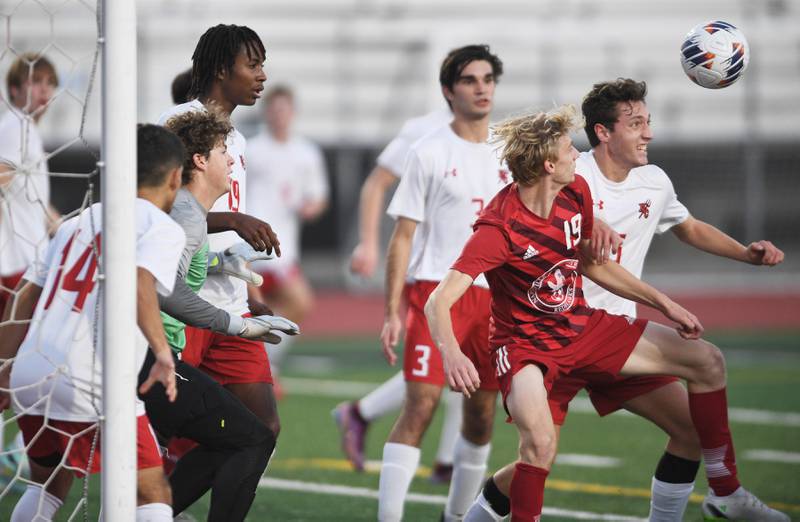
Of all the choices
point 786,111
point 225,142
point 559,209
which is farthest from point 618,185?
point 786,111

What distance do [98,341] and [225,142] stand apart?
1087mm

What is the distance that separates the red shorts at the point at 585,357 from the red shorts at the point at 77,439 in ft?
4.80

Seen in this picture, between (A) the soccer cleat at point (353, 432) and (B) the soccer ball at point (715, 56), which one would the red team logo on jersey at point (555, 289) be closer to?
(B) the soccer ball at point (715, 56)

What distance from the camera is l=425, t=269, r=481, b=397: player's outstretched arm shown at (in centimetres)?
457

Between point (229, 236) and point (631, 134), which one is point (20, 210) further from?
point (631, 134)

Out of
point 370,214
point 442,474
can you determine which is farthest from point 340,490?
point 370,214

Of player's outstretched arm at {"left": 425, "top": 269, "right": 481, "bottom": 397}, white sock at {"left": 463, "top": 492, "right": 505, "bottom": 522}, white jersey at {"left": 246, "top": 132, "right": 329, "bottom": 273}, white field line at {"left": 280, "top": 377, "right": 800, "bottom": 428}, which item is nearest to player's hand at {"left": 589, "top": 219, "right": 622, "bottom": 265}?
player's outstretched arm at {"left": 425, "top": 269, "right": 481, "bottom": 397}

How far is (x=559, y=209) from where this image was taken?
4969mm

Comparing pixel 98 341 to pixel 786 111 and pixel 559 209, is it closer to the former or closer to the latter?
pixel 559 209

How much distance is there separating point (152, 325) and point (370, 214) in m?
3.63

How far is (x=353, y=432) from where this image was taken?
25.1 ft

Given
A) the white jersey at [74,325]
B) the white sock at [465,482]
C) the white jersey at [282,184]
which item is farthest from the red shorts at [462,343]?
the white jersey at [282,184]

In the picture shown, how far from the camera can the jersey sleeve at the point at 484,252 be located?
15.6 feet

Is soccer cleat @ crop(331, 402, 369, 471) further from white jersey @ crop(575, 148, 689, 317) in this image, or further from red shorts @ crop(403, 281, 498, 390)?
white jersey @ crop(575, 148, 689, 317)
